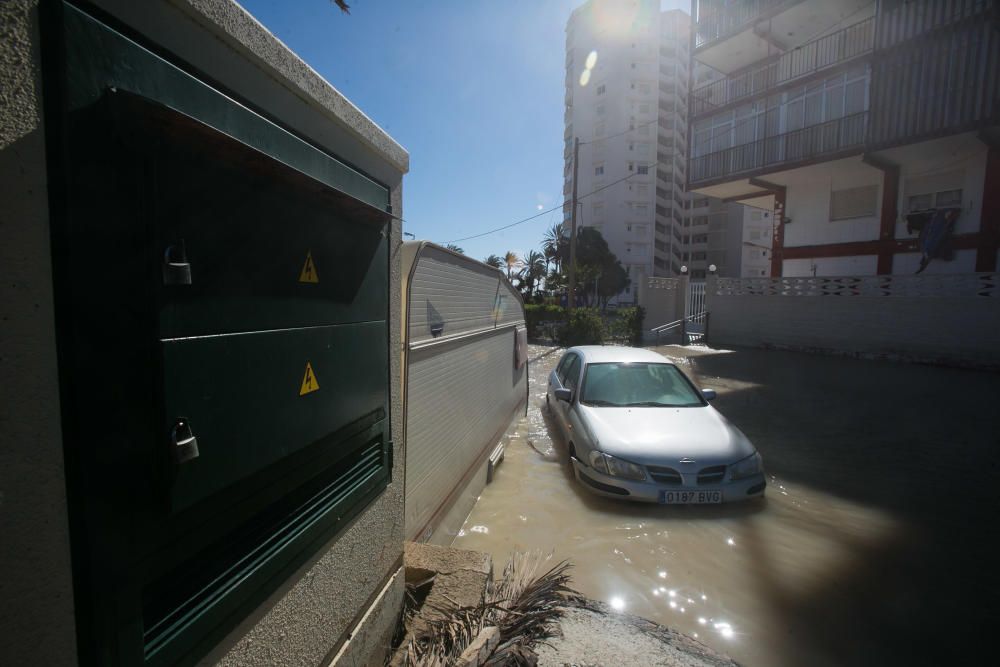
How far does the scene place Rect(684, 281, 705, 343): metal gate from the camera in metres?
19.9

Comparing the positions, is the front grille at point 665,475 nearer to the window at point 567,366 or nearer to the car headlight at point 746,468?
the car headlight at point 746,468

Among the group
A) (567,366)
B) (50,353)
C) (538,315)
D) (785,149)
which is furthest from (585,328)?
(50,353)

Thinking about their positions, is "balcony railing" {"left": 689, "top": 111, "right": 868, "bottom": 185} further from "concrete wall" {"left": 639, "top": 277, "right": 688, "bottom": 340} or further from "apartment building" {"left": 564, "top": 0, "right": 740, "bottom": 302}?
"apartment building" {"left": 564, "top": 0, "right": 740, "bottom": 302}

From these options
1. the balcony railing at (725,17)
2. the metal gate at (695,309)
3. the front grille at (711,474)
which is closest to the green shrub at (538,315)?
the metal gate at (695,309)

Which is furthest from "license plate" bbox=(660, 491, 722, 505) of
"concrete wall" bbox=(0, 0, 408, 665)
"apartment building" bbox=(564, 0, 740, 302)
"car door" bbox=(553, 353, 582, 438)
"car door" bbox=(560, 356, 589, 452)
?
"apartment building" bbox=(564, 0, 740, 302)

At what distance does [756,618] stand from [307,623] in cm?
300

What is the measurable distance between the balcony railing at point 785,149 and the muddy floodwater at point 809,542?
12031 millimetres

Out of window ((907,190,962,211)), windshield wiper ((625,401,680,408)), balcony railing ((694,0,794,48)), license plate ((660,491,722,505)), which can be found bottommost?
license plate ((660,491,722,505))

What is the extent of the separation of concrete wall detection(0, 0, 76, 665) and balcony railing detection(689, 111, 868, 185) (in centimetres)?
2008

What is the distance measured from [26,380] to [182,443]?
0.94 feet

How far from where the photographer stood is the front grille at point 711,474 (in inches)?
175

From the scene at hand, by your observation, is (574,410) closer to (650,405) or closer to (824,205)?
(650,405)

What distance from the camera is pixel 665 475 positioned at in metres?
4.46

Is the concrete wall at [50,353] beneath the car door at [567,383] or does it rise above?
above
